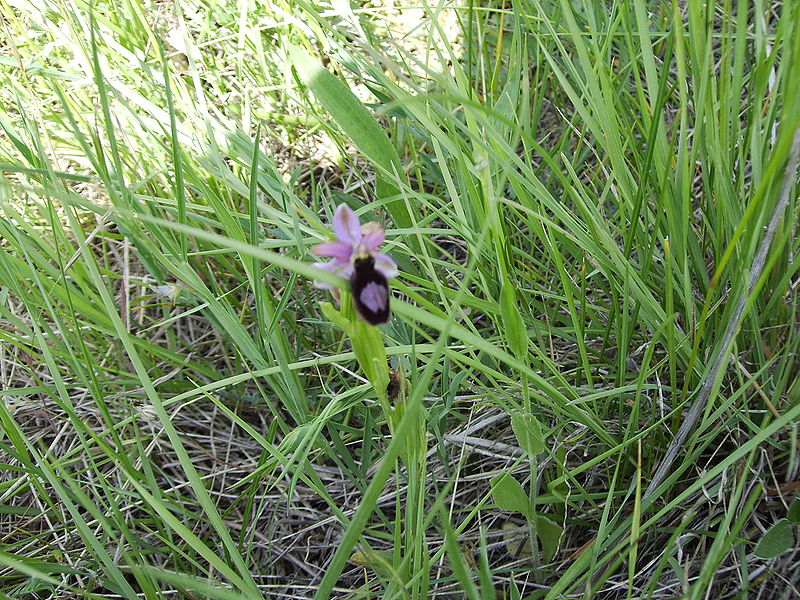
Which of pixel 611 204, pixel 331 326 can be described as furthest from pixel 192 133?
pixel 611 204

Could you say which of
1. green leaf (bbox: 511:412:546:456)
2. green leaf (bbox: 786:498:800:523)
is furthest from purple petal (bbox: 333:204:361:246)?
green leaf (bbox: 786:498:800:523)

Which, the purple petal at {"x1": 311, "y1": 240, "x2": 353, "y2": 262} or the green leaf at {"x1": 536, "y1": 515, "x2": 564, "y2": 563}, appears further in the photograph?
the green leaf at {"x1": 536, "y1": 515, "x2": 564, "y2": 563}

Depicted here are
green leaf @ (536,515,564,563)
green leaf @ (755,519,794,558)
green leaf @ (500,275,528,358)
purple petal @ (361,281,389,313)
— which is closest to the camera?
purple petal @ (361,281,389,313)

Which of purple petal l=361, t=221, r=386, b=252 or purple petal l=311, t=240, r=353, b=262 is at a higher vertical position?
purple petal l=361, t=221, r=386, b=252

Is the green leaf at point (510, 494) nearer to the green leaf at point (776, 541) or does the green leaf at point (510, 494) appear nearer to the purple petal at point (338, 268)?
the green leaf at point (776, 541)

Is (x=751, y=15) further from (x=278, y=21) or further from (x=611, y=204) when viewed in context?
(x=278, y=21)

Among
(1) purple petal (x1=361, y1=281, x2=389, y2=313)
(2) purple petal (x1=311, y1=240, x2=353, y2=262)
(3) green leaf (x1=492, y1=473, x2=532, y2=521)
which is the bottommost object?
(3) green leaf (x1=492, y1=473, x2=532, y2=521)

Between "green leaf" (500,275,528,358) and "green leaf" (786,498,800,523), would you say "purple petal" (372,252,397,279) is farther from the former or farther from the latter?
"green leaf" (786,498,800,523)

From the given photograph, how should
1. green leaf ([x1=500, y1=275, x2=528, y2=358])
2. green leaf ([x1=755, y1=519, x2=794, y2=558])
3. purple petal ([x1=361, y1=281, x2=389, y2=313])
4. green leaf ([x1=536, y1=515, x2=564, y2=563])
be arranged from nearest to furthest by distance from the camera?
purple petal ([x1=361, y1=281, x2=389, y2=313]) → green leaf ([x1=500, y1=275, x2=528, y2=358]) → green leaf ([x1=755, y1=519, x2=794, y2=558]) → green leaf ([x1=536, y1=515, x2=564, y2=563])

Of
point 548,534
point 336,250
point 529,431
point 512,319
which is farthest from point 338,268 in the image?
point 548,534
